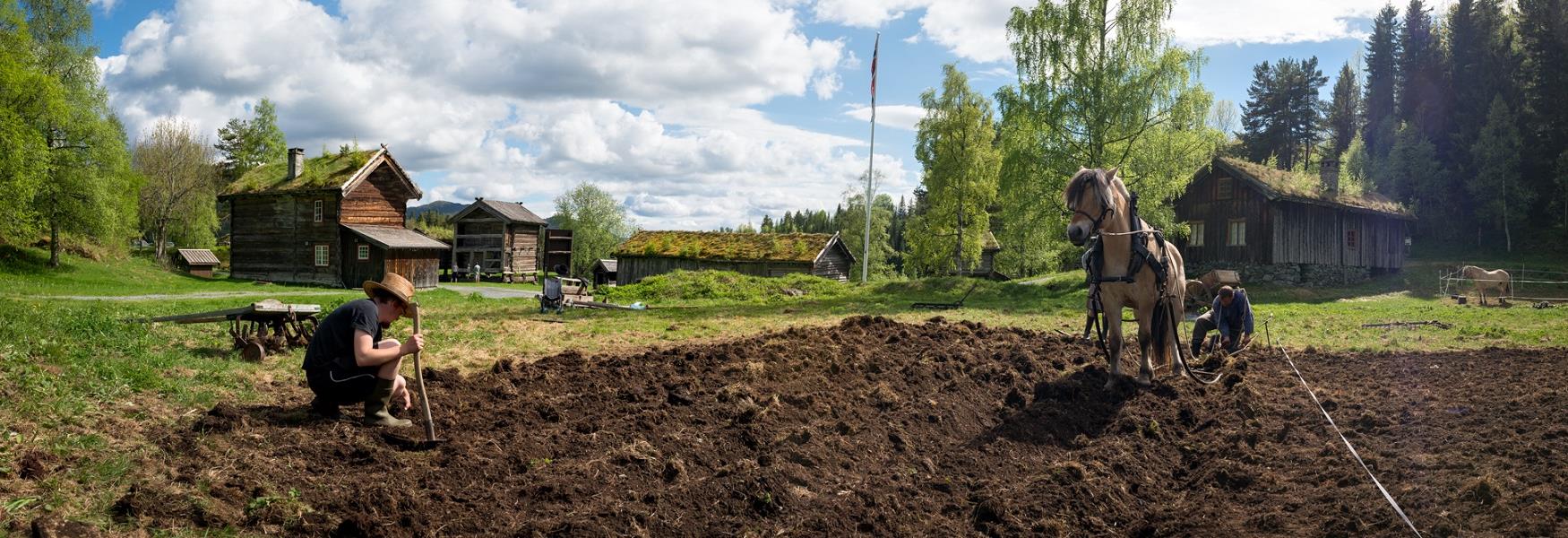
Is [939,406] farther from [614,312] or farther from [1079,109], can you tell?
[1079,109]

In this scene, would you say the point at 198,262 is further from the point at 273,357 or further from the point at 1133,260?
the point at 1133,260

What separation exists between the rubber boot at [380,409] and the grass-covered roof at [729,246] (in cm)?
3413

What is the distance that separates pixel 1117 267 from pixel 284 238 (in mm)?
39290

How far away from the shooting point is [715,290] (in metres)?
29.0

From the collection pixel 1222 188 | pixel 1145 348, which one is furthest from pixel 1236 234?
pixel 1145 348

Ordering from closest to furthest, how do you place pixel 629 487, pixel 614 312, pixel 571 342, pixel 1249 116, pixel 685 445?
pixel 629 487 < pixel 685 445 < pixel 571 342 < pixel 614 312 < pixel 1249 116

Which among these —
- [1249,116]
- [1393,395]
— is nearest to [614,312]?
[1393,395]

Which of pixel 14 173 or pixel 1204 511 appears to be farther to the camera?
pixel 14 173

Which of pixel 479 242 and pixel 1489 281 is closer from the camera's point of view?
pixel 1489 281

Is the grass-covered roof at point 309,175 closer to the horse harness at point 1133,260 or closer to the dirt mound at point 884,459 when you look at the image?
the dirt mound at point 884,459

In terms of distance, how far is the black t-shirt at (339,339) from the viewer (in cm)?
700

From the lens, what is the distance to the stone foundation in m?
33.2

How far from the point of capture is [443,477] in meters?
5.92

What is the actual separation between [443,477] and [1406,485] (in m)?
6.26
